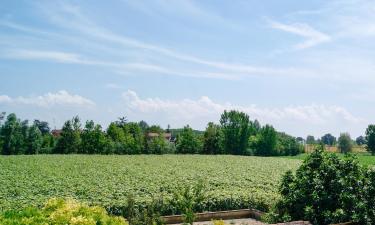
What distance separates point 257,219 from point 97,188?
35.2 ft

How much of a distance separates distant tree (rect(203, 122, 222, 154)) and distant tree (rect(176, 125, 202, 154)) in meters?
1.44

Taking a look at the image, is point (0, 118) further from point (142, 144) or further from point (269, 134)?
point (269, 134)

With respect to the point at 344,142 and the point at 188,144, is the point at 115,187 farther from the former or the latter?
the point at 344,142

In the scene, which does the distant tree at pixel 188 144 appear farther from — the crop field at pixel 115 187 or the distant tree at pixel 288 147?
the crop field at pixel 115 187

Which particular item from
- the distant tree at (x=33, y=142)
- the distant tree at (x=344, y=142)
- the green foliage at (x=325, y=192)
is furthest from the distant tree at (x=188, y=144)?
the green foliage at (x=325, y=192)

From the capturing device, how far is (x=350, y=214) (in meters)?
12.2

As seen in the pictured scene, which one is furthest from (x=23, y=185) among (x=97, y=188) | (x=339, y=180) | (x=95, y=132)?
(x=95, y=132)

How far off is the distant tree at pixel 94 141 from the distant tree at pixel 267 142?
113 feet

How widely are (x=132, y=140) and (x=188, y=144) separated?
35.8 feet

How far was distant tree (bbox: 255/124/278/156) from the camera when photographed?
88.9 meters

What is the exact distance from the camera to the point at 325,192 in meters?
13.3

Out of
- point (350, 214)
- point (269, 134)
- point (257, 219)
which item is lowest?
point (257, 219)

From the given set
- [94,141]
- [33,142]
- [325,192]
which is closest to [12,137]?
[33,142]

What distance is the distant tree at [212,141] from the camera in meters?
80.7
